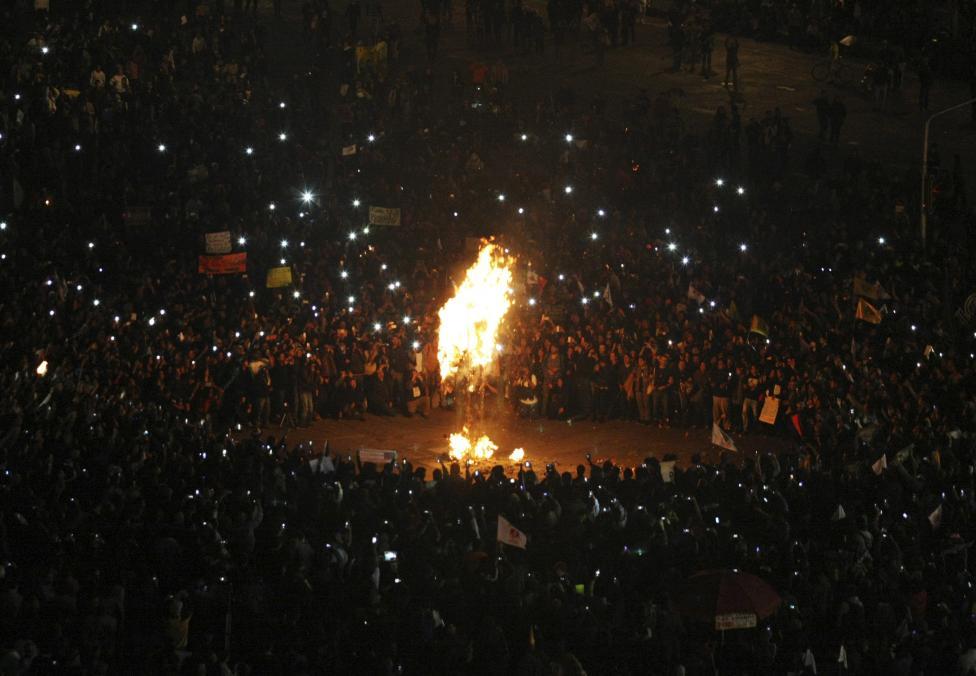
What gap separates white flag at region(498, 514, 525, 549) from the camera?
18.1 metres

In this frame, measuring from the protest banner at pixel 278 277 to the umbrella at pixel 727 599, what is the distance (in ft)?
46.4

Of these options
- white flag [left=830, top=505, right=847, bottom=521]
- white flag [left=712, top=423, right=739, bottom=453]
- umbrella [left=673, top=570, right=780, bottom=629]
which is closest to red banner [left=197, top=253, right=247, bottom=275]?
white flag [left=712, top=423, right=739, bottom=453]

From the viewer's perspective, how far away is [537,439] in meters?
27.1

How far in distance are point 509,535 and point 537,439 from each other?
9.06 meters

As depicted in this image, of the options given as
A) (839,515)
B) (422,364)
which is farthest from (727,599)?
(422,364)

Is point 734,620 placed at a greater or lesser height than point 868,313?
lesser

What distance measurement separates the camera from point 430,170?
3244cm

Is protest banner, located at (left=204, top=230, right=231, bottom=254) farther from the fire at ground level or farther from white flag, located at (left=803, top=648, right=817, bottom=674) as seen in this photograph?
white flag, located at (left=803, top=648, right=817, bottom=674)

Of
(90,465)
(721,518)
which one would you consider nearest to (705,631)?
(721,518)

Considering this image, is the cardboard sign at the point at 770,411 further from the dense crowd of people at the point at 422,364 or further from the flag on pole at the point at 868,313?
the flag on pole at the point at 868,313

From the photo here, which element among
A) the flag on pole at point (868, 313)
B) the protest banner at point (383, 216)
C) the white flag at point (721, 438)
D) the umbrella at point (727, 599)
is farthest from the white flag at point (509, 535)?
the protest banner at point (383, 216)

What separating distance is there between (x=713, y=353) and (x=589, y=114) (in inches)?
333

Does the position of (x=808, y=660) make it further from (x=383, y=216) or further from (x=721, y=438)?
(x=383, y=216)

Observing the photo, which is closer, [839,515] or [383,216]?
[839,515]
